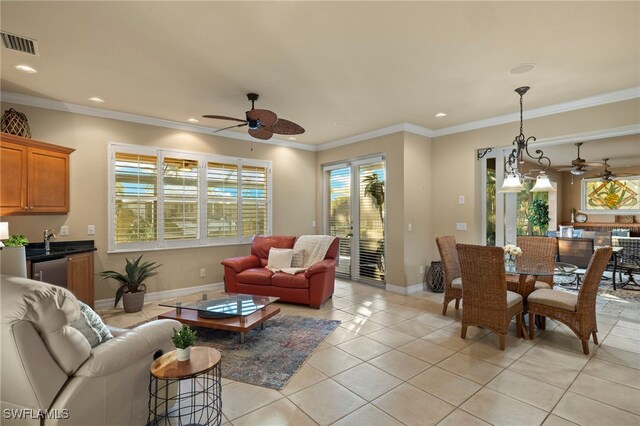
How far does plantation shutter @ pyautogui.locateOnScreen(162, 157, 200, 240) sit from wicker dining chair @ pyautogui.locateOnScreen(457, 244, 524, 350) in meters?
4.11

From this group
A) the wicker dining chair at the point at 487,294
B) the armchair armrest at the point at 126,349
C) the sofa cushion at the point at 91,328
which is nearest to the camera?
the armchair armrest at the point at 126,349

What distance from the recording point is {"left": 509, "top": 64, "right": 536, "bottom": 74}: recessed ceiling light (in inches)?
121

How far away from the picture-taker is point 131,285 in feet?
14.0

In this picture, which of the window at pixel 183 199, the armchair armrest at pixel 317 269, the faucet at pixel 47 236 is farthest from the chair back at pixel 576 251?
the faucet at pixel 47 236

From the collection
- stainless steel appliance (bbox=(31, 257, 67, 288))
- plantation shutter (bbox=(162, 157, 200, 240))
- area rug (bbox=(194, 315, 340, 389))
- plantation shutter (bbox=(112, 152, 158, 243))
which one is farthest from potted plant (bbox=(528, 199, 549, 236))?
stainless steel appliance (bbox=(31, 257, 67, 288))

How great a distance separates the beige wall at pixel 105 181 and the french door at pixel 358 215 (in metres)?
1.07

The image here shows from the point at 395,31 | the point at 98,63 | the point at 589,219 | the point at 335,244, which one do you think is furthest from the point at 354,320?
the point at 589,219

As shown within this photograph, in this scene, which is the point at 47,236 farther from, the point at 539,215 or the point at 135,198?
the point at 539,215

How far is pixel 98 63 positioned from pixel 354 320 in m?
3.96

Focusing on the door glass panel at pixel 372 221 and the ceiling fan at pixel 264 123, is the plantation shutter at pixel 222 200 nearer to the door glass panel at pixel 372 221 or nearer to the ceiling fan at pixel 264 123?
the ceiling fan at pixel 264 123

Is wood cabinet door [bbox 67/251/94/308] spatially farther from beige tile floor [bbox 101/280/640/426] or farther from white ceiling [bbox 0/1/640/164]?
white ceiling [bbox 0/1/640/164]

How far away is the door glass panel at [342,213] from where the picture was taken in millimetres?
6332

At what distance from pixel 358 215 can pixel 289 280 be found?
7.42 ft

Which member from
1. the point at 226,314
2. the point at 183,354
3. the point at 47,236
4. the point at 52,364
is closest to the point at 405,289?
the point at 226,314
